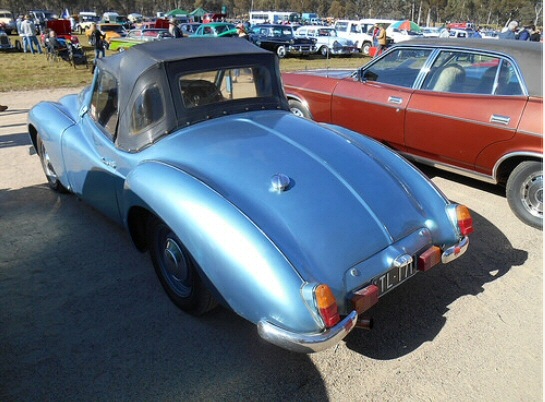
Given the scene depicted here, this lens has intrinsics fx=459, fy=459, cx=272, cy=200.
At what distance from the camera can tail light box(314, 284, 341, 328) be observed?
2215 millimetres

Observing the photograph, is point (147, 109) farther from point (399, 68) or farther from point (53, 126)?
point (399, 68)

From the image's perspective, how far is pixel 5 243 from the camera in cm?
395

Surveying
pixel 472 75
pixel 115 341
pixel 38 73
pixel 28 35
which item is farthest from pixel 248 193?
pixel 28 35

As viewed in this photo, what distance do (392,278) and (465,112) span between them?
9.14 feet

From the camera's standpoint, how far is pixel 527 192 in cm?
436

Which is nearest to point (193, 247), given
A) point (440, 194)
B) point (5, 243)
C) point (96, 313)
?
point (96, 313)

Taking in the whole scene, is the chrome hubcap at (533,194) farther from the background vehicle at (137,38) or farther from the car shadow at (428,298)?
the background vehicle at (137,38)

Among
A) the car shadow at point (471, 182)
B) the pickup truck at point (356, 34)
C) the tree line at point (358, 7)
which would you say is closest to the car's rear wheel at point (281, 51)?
the pickup truck at point (356, 34)

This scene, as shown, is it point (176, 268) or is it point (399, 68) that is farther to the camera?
point (399, 68)

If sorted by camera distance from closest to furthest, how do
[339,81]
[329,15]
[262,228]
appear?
[262,228], [339,81], [329,15]

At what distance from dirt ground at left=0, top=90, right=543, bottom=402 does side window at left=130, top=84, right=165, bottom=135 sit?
3.53ft

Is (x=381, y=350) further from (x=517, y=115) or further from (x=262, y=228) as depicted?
(x=517, y=115)

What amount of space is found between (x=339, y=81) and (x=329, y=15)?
87213mm

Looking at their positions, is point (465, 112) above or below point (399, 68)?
below
